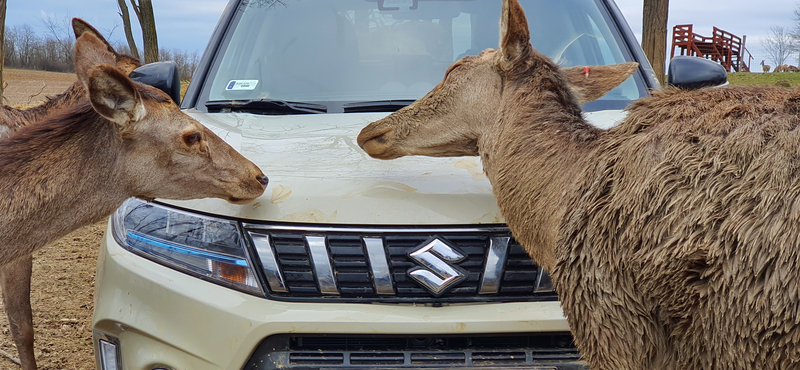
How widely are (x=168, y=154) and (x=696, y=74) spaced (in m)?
2.81

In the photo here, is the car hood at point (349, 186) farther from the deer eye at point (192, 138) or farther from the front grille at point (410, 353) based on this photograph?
the front grille at point (410, 353)

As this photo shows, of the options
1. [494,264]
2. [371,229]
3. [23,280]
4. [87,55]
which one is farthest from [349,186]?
[23,280]

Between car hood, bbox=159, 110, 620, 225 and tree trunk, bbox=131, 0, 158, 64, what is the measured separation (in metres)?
10.1

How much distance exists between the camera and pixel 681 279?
1.98 m

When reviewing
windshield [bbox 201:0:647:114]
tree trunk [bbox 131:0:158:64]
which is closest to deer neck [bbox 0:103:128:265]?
windshield [bbox 201:0:647:114]

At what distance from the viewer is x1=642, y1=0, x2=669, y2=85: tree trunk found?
8.64 m

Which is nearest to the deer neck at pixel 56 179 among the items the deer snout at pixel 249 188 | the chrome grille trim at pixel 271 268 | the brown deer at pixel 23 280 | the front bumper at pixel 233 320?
the front bumper at pixel 233 320

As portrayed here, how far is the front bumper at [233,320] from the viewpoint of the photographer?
253cm

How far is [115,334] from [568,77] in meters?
2.22

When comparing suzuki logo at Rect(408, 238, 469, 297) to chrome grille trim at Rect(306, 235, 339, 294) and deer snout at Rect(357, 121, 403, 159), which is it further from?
deer snout at Rect(357, 121, 403, 159)

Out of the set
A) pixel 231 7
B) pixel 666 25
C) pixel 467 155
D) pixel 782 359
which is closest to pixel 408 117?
pixel 467 155

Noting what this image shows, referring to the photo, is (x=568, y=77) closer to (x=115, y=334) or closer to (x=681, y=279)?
(x=681, y=279)

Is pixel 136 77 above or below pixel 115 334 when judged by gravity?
above

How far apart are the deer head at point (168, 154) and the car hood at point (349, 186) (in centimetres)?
8
